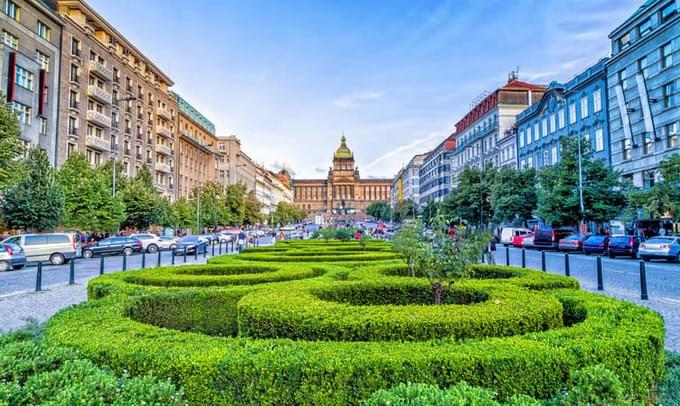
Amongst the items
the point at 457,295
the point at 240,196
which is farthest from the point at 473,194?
the point at 457,295

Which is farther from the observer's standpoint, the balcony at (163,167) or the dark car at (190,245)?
the balcony at (163,167)

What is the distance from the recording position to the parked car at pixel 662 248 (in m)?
24.9

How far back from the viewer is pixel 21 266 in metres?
25.2

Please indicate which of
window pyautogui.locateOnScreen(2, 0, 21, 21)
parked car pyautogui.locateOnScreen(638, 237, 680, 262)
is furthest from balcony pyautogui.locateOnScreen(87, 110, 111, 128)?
parked car pyautogui.locateOnScreen(638, 237, 680, 262)

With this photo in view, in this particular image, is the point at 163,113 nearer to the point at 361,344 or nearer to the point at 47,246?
the point at 47,246

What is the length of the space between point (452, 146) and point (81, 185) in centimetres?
7902

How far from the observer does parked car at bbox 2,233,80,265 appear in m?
26.4

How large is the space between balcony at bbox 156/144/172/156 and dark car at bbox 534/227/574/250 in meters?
53.1


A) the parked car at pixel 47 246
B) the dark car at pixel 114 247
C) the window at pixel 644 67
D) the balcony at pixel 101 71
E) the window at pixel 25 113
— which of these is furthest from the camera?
the balcony at pixel 101 71

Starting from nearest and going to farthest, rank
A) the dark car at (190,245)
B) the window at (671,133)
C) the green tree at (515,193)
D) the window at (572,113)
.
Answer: the window at (671,133)
the dark car at (190,245)
the window at (572,113)
the green tree at (515,193)

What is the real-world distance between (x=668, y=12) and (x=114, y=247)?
45530mm

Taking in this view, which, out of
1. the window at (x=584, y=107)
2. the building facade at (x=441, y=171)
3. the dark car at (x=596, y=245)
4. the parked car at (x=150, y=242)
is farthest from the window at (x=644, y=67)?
the building facade at (x=441, y=171)

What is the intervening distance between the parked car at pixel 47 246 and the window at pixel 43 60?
2100 centimetres

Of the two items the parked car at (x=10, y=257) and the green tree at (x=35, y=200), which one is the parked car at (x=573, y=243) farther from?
the green tree at (x=35, y=200)
